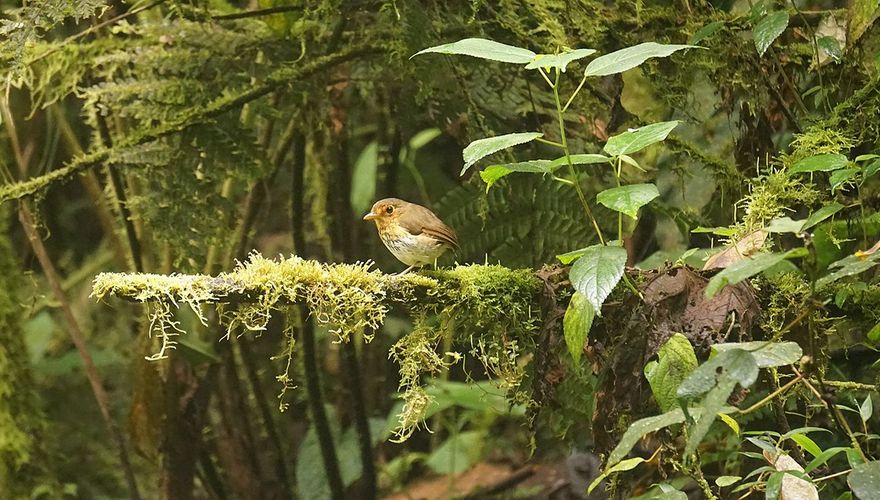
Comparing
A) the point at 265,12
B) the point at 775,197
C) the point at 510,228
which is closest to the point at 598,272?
the point at 775,197

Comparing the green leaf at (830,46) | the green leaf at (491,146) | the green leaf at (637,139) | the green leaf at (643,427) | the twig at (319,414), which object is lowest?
the twig at (319,414)

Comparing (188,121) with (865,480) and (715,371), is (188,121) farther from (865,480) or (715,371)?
(865,480)

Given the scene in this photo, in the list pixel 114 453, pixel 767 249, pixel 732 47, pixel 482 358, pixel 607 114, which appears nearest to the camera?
pixel 767 249

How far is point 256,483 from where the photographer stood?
3428 mm

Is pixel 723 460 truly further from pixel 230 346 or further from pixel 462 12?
pixel 230 346

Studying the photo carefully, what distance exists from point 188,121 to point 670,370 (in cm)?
147

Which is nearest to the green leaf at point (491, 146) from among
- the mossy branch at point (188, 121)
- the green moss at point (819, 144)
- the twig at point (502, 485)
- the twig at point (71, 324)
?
the green moss at point (819, 144)

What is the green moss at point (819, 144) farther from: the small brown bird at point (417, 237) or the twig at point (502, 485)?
the twig at point (502, 485)

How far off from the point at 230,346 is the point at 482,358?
1.48 metres

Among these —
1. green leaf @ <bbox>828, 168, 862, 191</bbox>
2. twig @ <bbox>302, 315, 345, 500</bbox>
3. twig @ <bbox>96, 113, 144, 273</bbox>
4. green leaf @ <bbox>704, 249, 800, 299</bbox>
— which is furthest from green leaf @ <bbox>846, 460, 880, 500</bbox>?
twig @ <bbox>96, 113, 144, 273</bbox>

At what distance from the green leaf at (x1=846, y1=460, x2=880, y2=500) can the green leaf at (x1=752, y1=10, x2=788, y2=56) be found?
2.68ft

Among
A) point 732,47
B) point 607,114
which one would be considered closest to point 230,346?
point 607,114

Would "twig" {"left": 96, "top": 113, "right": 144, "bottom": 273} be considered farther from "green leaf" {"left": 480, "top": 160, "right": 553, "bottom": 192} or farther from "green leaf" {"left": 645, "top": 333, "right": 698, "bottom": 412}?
"green leaf" {"left": 645, "top": 333, "right": 698, "bottom": 412}

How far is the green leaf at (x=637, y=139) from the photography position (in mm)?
1481
